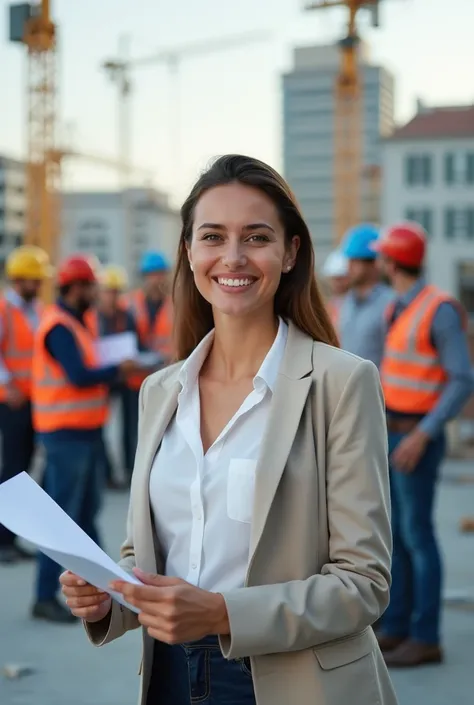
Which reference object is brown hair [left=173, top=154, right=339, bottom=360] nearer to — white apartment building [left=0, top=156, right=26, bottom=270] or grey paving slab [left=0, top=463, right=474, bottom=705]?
grey paving slab [left=0, top=463, right=474, bottom=705]

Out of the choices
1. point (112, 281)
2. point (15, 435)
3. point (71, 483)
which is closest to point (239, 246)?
point (71, 483)

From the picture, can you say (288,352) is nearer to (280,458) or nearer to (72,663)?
(280,458)

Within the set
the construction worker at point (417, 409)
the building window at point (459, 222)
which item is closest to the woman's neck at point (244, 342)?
the construction worker at point (417, 409)

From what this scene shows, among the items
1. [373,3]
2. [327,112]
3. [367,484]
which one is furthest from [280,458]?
[327,112]

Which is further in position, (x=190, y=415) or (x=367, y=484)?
(x=190, y=415)

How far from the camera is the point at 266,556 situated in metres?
1.90

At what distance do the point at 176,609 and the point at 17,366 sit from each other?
5.38 metres

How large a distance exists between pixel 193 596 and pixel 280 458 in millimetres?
287

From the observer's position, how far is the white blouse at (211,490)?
1.98 meters

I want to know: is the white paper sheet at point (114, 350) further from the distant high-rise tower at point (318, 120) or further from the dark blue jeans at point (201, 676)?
the distant high-rise tower at point (318, 120)

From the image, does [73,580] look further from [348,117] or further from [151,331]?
[348,117]

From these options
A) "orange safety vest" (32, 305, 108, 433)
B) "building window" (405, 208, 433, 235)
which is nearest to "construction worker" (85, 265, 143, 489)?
"orange safety vest" (32, 305, 108, 433)

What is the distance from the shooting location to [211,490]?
2.01 meters

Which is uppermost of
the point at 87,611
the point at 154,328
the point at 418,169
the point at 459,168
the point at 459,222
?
the point at 459,168
